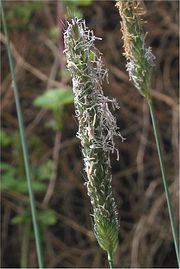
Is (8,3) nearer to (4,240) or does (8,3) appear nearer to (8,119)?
(8,119)

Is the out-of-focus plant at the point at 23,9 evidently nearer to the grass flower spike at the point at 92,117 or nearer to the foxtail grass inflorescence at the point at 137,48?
the foxtail grass inflorescence at the point at 137,48

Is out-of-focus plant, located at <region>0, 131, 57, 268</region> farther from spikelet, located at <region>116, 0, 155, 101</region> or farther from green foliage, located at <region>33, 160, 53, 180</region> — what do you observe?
spikelet, located at <region>116, 0, 155, 101</region>

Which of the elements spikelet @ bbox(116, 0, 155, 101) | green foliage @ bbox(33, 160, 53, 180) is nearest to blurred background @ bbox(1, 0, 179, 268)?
green foliage @ bbox(33, 160, 53, 180)

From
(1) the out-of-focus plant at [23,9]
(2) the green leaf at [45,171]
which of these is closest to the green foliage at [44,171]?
(2) the green leaf at [45,171]

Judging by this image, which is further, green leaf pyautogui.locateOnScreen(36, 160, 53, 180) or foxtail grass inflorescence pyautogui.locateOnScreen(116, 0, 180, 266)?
green leaf pyautogui.locateOnScreen(36, 160, 53, 180)

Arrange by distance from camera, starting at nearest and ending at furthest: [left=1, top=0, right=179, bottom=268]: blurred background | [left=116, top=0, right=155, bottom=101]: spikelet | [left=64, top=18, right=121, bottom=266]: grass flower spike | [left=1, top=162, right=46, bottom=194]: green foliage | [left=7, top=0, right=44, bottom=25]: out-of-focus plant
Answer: [left=64, top=18, right=121, bottom=266]: grass flower spike, [left=116, top=0, right=155, bottom=101]: spikelet, [left=1, top=162, right=46, bottom=194]: green foliage, [left=7, top=0, right=44, bottom=25]: out-of-focus plant, [left=1, top=0, right=179, bottom=268]: blurred background

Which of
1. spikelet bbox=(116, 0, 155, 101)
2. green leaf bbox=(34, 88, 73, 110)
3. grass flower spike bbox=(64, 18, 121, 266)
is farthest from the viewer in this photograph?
green leaf bbox=(34, 88, 73, 110)
